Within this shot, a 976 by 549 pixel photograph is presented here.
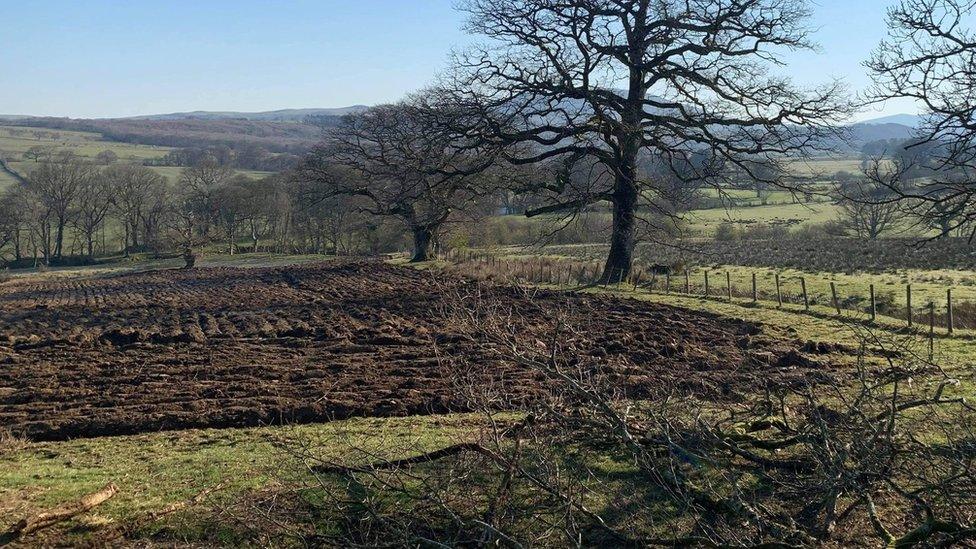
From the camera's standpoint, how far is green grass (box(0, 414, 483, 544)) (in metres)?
6.61

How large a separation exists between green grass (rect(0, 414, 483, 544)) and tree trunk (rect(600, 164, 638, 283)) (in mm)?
14460

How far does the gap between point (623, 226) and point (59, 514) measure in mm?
19270

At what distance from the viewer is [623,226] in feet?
77.0

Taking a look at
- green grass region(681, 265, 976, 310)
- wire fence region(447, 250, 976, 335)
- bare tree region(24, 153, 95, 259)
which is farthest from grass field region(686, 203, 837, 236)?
bare tree region(24, 153, 95, 259)

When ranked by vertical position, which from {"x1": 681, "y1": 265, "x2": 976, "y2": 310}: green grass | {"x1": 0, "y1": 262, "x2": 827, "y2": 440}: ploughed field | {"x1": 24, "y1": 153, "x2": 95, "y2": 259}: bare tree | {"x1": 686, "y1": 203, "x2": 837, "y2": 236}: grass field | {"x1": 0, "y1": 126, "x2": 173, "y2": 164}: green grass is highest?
{"x1": 0, "y1": 126, "x2": 173, "y2": 164}: green grass

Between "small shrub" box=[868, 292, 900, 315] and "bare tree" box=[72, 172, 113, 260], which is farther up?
"bare tree" box=[72, 172, 113, 260]

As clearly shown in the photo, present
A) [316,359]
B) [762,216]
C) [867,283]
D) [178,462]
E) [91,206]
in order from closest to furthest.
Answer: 1. [178,462]
2. [316,359]
3. [867,283]
4. [762,216]
5. [91,206]

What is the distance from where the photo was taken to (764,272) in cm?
2945

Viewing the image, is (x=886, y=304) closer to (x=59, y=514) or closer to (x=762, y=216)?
(x=59, y=514)

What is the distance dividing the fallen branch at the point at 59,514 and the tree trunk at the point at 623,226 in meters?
17.5

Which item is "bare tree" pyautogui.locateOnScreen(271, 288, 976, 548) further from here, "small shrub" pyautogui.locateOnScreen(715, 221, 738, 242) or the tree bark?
"small shrub" pyautogui.locateOnScreen(715, 221, 738, 242)

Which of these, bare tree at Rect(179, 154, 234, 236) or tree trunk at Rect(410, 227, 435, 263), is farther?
bare tree at Rect(179, 154, 234, 236)

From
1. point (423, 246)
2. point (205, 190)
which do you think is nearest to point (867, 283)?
point (423, 246)

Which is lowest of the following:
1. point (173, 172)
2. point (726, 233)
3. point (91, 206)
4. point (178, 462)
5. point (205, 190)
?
point (178, 462)
